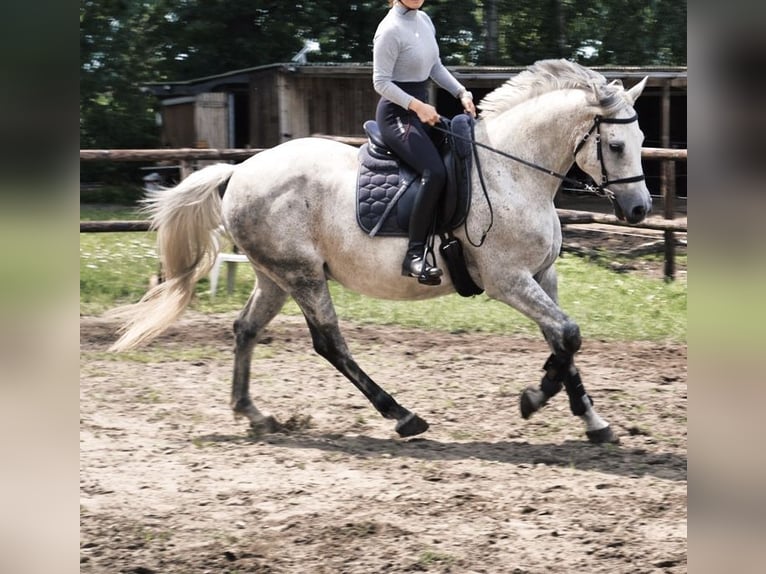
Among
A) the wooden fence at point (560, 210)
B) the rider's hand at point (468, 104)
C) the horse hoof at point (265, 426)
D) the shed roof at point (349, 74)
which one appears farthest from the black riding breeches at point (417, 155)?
the shed roof at point (349, 74)

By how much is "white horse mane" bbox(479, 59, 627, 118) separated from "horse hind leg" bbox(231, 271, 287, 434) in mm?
1816

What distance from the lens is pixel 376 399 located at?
586 centimetres

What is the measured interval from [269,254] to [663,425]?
272 centimetres

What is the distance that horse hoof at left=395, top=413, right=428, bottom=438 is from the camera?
227 inches

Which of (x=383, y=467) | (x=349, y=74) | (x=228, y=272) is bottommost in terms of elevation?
(x=383, y=467)

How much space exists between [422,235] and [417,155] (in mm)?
472

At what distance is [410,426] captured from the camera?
18.9 feet

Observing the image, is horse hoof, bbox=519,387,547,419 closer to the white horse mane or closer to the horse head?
the horse head

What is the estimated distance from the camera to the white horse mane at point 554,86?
17.7 feet

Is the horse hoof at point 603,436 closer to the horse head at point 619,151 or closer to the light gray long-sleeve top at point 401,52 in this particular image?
the horse head at point 619,151

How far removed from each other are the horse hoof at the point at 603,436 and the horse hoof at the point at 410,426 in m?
0.99

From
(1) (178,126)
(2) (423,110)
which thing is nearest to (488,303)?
(2) (423,110)

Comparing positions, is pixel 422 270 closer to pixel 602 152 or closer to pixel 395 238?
pixel 395 238
